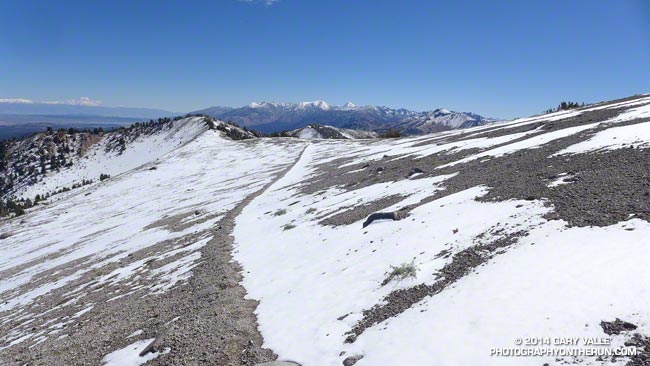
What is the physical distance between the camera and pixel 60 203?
69.4 metres

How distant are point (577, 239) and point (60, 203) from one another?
82.3 meters

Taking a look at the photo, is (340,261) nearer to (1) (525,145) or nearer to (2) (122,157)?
(1) (525,145)

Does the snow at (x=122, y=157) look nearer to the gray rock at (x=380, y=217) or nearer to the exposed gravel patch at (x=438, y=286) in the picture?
the gray rock at (x=380, y=217)

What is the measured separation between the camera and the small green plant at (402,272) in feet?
36.2

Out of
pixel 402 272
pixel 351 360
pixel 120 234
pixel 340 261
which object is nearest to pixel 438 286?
pixel 402 272

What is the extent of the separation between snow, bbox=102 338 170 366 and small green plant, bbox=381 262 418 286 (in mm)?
6664

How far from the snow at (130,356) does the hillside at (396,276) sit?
0.06m

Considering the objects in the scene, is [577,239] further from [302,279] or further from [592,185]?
[302,279]

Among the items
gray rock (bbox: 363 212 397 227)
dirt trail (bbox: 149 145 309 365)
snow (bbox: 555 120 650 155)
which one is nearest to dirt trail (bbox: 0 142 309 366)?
dirt trail (bbox: 149 145 309 365)

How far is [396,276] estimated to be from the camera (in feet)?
36.9

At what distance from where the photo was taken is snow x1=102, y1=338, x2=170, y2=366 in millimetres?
10115

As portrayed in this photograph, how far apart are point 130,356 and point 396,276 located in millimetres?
→ 8107

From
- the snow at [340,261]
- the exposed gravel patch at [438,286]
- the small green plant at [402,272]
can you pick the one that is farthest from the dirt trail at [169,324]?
the small green plant at [402,272]

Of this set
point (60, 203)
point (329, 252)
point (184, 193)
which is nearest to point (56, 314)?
point (329, 252)
